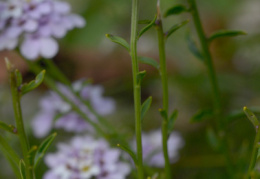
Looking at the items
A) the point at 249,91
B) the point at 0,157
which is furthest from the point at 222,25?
the point at 0,157

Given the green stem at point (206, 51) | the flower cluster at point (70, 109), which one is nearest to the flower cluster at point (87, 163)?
the flower cluster at point (70, 109)

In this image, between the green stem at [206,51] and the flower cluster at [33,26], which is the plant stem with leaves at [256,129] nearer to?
the green stem at [206,51]

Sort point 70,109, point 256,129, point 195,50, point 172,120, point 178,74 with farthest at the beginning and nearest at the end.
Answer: point 178,74 < point 70,109 < point 195,50 < point 172,120 < point 256,129

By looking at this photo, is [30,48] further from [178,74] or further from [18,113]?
[178,74]

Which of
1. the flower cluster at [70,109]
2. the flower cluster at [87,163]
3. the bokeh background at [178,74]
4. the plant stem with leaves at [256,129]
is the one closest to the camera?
the plant stem with leaves at [256,129]

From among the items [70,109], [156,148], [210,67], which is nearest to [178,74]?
[156,148]

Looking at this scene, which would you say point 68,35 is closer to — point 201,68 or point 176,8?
point 201,68
